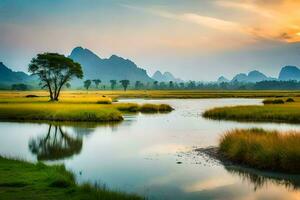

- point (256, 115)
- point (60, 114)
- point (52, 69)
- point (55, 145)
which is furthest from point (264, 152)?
point (52, 69)

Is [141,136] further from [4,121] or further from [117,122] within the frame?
[4,121]

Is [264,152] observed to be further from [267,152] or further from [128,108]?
[128,108]

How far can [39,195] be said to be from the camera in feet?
52.1

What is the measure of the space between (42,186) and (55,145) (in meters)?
20.4

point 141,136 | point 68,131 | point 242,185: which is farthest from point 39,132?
point 242,185

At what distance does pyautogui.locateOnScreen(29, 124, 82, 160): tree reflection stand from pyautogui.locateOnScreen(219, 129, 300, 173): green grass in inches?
529

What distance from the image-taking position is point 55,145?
3738cm

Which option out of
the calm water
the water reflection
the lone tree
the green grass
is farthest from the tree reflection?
the lone tree

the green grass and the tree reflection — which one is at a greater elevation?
the green grass

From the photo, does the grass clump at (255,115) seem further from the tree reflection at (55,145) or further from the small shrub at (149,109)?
the tree reflection at (55,145)

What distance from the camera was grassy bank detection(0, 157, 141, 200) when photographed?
15.9 metres

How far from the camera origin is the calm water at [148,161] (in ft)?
67.7

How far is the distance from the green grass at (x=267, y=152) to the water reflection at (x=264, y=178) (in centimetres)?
88

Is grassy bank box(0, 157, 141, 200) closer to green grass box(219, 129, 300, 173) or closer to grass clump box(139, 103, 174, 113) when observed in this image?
green grass box(219, 129, 300, 173)
